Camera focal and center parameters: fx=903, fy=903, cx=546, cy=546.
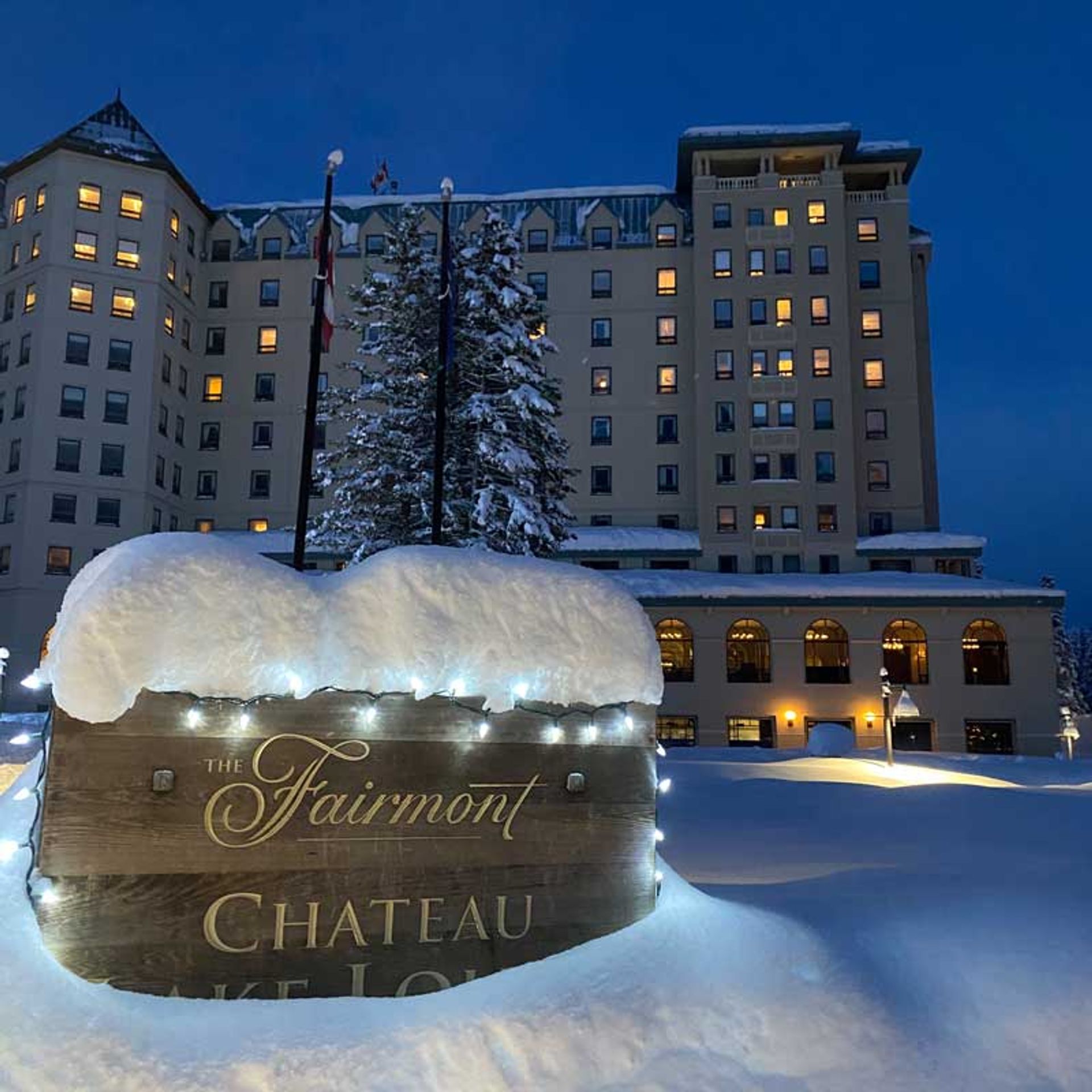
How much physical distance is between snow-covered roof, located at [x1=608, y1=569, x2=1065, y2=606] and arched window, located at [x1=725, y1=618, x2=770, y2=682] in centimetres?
114

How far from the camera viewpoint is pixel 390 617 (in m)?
5.77

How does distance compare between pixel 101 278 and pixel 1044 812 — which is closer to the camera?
pixel 1044 812

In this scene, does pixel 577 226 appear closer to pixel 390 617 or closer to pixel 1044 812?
pixel 1044 812

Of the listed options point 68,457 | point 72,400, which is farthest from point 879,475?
point 72,400

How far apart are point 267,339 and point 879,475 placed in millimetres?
32015

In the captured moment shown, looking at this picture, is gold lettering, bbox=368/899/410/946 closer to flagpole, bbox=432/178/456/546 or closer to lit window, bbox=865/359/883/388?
flagpole, bbox=432/178/456/546

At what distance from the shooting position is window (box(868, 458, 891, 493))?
143 feet

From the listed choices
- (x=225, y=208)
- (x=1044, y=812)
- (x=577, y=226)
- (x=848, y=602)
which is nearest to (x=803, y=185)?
(x=577, y=226)

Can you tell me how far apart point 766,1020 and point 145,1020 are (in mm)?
3339

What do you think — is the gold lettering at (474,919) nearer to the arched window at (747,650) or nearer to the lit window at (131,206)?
the arched window at (747,650)

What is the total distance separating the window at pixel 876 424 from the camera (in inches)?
1725

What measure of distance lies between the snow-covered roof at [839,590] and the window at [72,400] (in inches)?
1037

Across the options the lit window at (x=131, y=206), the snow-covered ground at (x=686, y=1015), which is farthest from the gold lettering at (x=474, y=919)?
the lit window at (x=131, y=206)

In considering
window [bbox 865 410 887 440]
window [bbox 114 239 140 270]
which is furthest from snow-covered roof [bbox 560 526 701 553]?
window [bbox 114 239 140 270]
